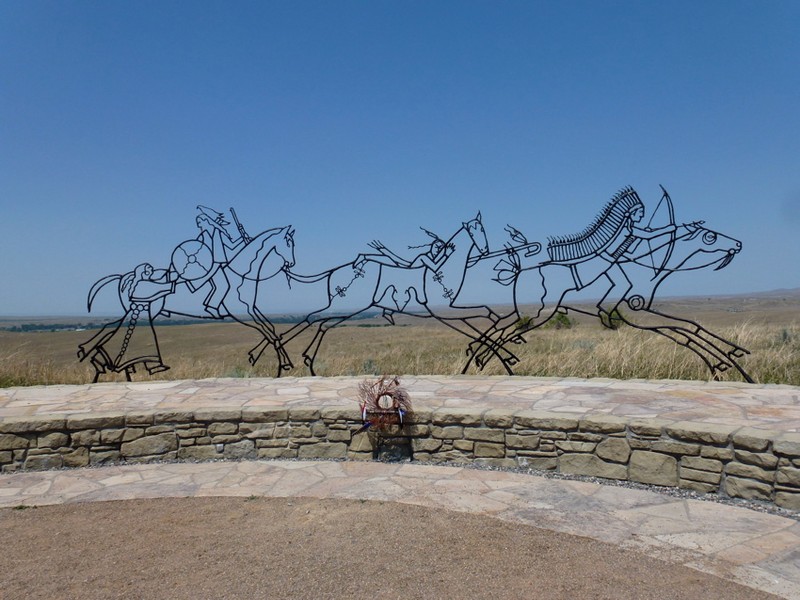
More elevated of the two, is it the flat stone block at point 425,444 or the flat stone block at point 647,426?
the flat stone block at point 647,426

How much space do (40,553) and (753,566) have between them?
443 centimetres

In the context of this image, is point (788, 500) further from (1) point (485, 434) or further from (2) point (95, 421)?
(2) point (95, 421)

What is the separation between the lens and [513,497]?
15.8 feet

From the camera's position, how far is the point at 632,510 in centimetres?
450

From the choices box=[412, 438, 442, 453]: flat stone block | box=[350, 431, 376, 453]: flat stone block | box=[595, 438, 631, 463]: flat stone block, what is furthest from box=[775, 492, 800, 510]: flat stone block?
box=[350, 431, 376, 453]: flat stone block

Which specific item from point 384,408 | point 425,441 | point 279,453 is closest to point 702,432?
point 425,441

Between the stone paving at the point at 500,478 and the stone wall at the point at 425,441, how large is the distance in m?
0.20

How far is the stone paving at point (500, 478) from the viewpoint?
395 cm

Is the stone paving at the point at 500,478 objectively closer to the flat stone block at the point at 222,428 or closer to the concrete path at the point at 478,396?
the concrete path at the point at 478,396

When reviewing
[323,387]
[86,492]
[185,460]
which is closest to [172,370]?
[323,387]

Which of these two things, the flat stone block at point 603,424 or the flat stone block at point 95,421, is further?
the flat stone block at point 95,421

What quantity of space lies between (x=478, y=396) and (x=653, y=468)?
91.4 inches

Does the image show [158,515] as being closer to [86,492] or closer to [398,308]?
[86,492]

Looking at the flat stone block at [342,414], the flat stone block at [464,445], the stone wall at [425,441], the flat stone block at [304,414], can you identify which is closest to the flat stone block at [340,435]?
the stone wall at [425,441]
